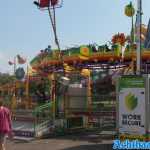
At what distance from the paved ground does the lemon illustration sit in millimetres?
3104

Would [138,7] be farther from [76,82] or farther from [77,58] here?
[77,58]

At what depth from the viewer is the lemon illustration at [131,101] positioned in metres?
12.6

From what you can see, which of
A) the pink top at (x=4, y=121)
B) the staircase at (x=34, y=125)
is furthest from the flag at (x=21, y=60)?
the pink top at (x=4, y=121)

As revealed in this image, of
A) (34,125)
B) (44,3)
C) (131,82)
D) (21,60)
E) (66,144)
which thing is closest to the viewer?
(131,82)

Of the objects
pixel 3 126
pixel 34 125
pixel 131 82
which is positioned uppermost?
pixel 131 82

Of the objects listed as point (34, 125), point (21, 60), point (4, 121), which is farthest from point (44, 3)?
point (4, 121)

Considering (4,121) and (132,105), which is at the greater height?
(132,105)

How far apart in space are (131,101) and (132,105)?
0.12 meters

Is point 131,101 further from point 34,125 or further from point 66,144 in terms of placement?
point 34,125

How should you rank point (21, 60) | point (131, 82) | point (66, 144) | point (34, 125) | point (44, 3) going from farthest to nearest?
point (21, 60)
point (44, 3)
point (34, 125)
point (66, 144)
point (131, 82)

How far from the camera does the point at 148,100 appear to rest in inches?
489

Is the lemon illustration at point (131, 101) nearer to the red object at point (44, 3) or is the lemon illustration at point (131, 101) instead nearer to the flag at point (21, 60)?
the red object at point (44, 3)

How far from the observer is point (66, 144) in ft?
54.5

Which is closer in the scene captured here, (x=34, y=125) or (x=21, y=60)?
(x=34, y=125)
